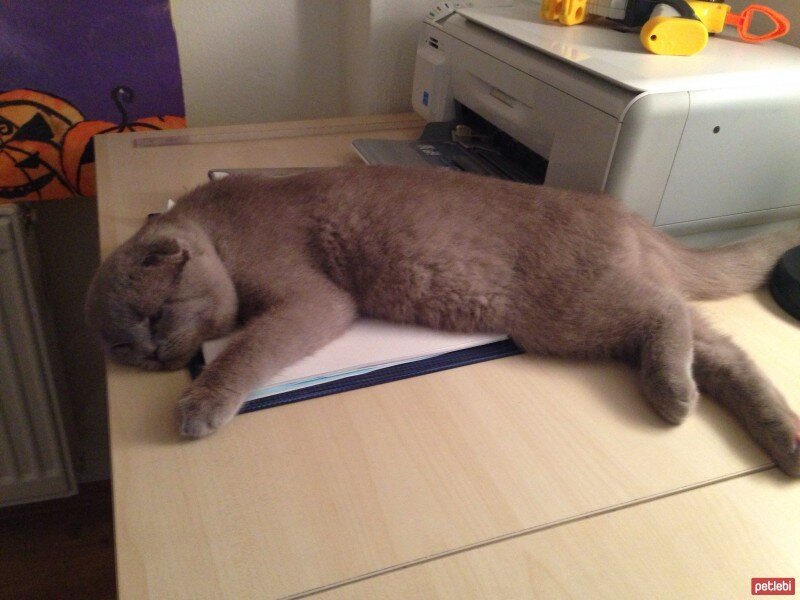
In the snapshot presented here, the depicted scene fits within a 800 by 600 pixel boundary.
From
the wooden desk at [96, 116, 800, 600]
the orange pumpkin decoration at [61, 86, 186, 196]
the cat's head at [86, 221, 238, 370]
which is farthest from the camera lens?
the orange pumpkin decoration at [61, 86, 186, 196]

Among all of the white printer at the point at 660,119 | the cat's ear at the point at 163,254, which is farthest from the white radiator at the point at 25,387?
the white printer at the point at 660,119

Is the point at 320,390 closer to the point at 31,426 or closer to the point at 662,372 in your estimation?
the point at 662,372

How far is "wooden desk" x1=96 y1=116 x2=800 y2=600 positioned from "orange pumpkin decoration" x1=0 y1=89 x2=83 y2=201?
80 cm

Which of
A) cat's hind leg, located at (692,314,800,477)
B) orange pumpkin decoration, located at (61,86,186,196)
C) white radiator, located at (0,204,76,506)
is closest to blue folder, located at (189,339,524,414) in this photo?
cat's hind leg, located at (692,314,800,477)

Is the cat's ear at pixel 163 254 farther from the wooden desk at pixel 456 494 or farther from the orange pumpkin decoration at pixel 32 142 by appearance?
the orange pumpkin decoration at pixel 32 142

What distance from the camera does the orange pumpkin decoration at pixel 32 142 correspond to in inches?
50.0

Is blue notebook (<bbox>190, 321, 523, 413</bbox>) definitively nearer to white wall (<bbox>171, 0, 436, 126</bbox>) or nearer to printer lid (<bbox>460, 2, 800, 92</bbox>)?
printer lid (<bbox>460, 2, 800, 92</bbox>)

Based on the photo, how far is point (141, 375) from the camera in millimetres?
752

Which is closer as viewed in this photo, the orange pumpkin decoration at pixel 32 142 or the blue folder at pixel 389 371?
the blue folder at pixel 389 371

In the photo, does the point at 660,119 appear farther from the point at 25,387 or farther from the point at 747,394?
the point at 25,387

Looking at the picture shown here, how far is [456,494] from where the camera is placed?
61 cm

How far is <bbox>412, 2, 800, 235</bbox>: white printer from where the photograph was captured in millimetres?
831

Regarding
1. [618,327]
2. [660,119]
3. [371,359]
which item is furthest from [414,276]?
[660,119]

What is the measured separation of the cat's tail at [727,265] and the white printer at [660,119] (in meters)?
0.05
